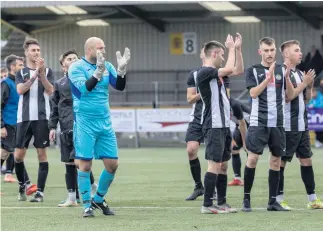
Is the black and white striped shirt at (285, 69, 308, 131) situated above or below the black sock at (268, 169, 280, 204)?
above

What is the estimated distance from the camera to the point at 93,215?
1161 cm

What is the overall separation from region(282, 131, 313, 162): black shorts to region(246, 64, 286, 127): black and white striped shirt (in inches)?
15.2

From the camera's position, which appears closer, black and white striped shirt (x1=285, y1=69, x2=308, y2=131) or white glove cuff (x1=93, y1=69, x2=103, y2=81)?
white glove cuff (x1=93, y1=69, x2=103, y2=81)

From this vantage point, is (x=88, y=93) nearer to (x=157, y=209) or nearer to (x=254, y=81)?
(x=157, y=209)

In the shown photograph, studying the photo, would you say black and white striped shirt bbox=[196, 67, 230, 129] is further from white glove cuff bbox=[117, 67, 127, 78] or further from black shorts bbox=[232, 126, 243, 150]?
black shorts bbox=[232, 126, 243, 150]

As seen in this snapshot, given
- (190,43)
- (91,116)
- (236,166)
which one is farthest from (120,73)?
(190,43)

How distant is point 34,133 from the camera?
14047 mm

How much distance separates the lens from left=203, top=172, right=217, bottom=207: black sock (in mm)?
11727

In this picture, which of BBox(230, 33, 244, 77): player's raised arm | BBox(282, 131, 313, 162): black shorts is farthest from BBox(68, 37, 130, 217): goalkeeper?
BBox(282, 131, 313, 162): black shorts

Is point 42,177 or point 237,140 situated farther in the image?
point 237,140

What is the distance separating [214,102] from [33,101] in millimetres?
3276

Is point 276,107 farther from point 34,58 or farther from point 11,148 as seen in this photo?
point 11,148

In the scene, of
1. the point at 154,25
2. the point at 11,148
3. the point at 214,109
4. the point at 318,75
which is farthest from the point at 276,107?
the point at 154,25

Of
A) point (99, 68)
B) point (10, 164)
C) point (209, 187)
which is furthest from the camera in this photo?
point (10, 164)
